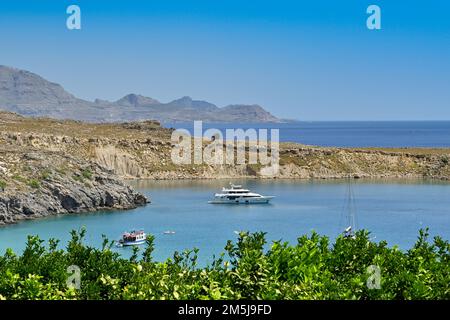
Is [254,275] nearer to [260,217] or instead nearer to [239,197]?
[260,217]

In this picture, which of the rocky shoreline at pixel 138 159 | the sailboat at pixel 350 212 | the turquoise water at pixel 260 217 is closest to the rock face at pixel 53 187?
the rocky shoreline at pixel 138 159

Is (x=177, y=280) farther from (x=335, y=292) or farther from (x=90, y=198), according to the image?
(x=90, y=198)

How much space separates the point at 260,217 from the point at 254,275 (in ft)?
184

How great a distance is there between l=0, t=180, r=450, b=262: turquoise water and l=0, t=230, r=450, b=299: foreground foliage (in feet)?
82.0

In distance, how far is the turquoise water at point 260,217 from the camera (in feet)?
193

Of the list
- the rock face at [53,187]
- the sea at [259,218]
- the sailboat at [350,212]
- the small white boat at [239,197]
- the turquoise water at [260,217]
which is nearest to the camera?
the sea at [259,218]

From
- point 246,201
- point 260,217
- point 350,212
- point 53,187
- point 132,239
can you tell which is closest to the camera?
point 132,239

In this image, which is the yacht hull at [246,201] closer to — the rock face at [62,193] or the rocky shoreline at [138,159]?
the rocky shoreline at [138,159]

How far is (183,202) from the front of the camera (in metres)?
85.2

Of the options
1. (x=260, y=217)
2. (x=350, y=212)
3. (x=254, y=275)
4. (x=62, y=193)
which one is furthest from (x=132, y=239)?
(x=254, y=275)

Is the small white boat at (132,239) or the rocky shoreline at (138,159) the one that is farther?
the rocky shoreline at (138,159)

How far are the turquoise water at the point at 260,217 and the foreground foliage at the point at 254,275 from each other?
2499 cm

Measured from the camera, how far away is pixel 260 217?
244ft

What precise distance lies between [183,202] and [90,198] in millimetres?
12731
